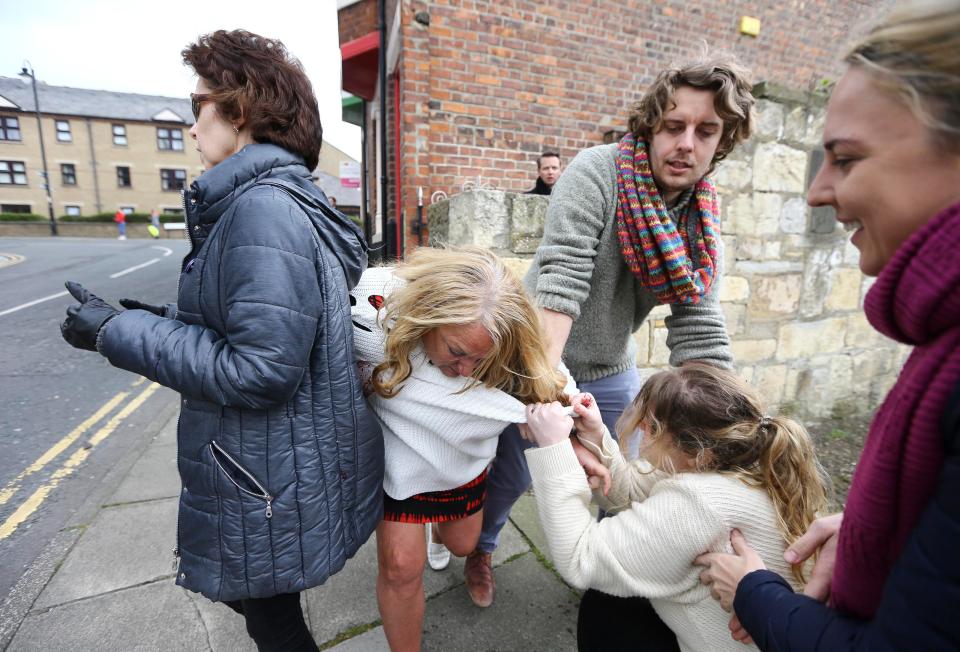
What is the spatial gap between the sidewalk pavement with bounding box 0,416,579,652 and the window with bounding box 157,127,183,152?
41354 millimetres

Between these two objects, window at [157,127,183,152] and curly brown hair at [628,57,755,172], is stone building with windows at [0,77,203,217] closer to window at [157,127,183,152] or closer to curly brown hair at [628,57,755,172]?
window at [157,127,183,152]

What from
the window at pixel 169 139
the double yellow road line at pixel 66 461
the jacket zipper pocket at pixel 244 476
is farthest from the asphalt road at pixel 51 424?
the window at pixel 169 139

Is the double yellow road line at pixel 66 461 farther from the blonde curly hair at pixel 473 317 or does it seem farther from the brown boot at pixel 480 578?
the blonde curly hair at pixel 473 317

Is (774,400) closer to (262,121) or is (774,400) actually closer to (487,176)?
(487,176)

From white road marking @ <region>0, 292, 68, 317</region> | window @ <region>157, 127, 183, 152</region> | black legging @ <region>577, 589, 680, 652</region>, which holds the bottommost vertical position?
white road marking @ <region>0, 292, 68, 317</region>

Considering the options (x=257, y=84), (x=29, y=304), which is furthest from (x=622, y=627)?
(x=29, y=304)

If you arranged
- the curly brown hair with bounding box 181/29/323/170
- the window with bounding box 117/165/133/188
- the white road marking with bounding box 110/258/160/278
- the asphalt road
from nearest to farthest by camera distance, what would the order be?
the curly brown hair with bounding box 181/29/323/170 → the asphalt road → the white road marking with bounding box 110/258/160/278 → the window with bounding box 117/165/133/188

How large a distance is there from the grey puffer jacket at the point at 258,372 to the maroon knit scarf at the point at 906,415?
1.07 m

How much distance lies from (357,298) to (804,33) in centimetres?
804

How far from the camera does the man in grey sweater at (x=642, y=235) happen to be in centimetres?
155

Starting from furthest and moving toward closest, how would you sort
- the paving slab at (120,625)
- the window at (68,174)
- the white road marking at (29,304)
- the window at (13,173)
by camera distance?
1. the window at (68,174)
2. the window at (13,173)
3. the white road marking at (29,304)
4. the paving slab at (120,625)

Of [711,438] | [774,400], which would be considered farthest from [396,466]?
[774,400]

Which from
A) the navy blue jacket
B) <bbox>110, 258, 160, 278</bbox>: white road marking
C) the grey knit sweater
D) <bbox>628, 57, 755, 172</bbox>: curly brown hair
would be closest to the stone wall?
the grey knit sweater

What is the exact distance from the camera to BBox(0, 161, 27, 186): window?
33.2 m
